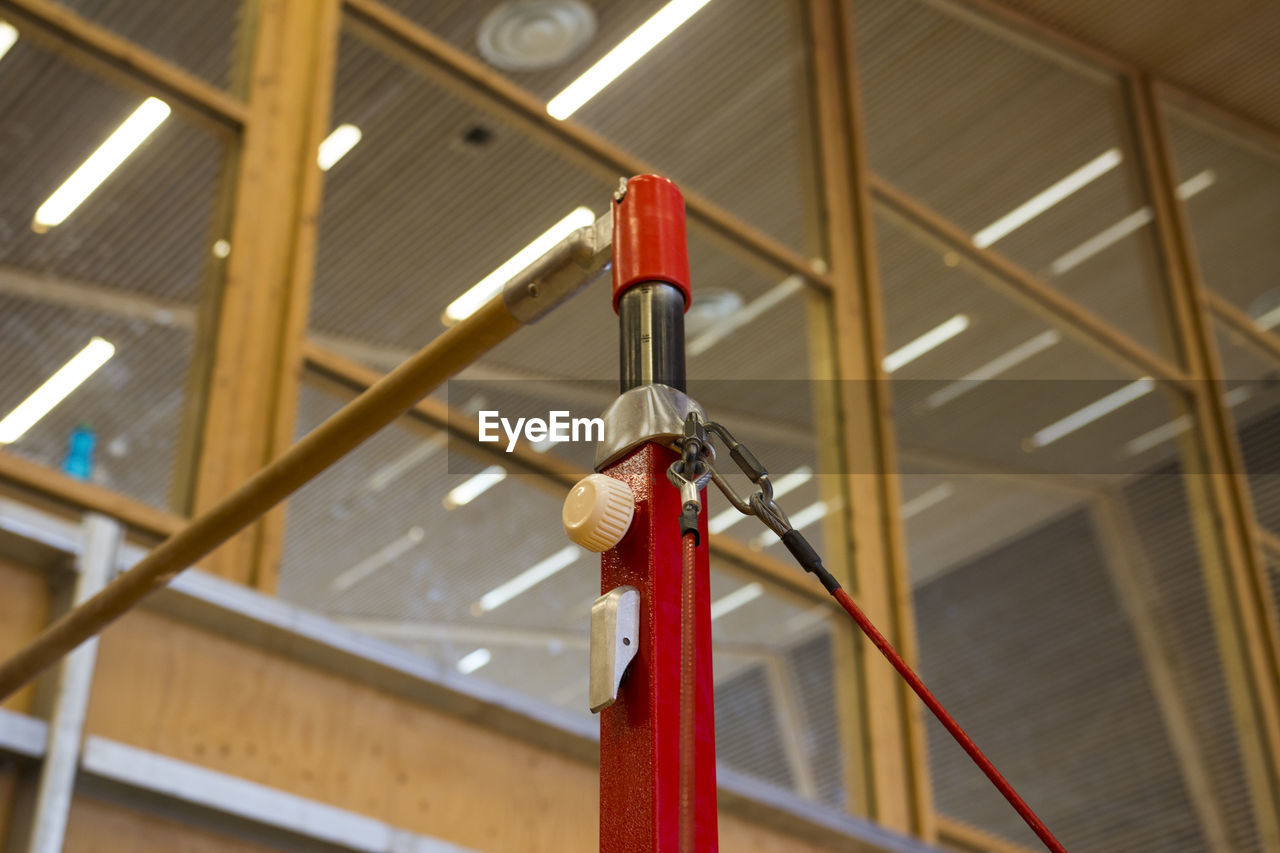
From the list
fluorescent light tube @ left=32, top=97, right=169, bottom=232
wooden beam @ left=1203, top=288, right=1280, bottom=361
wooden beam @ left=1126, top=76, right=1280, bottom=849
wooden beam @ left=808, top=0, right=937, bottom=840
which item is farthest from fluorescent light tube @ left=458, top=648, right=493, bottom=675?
wooden beam @ left=1203, top=288, right=1280, bottom=361

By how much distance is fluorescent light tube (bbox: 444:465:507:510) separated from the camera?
325 centimetres

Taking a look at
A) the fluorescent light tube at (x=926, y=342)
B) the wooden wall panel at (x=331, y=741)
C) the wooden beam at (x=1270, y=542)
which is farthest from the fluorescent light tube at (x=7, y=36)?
the wooden beam at (x=1270, y=542)

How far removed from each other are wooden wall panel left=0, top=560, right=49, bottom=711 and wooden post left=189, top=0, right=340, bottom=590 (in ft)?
1.24

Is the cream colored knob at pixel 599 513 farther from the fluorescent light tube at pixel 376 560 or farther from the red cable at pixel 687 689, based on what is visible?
the fluorescent light tube at pixel 376 560

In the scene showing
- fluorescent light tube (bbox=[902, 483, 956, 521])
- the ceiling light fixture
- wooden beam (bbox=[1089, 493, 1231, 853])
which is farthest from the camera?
the ceiling light fixture

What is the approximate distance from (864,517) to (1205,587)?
1.90 m

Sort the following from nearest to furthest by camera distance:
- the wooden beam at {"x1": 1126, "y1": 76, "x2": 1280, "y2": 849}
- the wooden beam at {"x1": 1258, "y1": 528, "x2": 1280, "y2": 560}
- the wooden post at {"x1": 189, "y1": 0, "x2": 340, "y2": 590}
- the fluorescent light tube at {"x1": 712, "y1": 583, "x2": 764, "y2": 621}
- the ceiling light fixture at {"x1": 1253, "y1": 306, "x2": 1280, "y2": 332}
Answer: the wooden post at {"x1": 189, "y1": 0, "x2": 340, "y2": 590} → the fluorescent light tube at {"x1": 712, "y1": 583, "x2": 764, "y2": 621} → the wooden beam at {"x1": 1126, "y1": 76, "x2": 1280, "y2": 849} → the wooden beam at {"x1": 1258, "y1": 528, "x2": 1280, "y2": 560} → the ceiling light fixture at {"x1": 1253, "y1": 306, "x2": 1280, "y2": 332}

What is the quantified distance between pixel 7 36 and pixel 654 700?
2.60m

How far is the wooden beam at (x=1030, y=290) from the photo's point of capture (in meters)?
5.27

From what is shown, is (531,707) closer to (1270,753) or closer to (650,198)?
(650,198)

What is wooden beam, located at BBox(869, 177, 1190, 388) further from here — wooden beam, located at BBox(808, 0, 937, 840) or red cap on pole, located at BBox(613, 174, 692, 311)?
red cap on pole, located at BBox(613, 174, 692, 311)

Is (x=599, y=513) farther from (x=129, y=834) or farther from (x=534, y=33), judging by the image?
(x=534, y=33)

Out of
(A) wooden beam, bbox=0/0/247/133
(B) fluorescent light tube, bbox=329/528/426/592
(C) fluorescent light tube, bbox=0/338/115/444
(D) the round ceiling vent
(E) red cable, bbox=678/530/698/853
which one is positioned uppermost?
(D) the round ceiling vent

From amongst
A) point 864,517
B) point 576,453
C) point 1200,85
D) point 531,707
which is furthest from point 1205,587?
point 531,707
